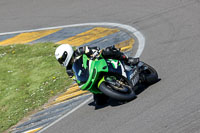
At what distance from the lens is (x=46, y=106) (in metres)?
9.77

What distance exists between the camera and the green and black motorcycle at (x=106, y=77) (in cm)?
778

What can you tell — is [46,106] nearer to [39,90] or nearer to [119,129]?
[39,90]

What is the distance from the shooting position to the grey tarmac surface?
280 inches

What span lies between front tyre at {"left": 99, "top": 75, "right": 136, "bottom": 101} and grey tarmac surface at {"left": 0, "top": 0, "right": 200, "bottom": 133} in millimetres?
230

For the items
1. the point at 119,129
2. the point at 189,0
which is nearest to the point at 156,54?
the point at 119,129

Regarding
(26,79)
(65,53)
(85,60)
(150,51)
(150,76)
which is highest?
(65,53)

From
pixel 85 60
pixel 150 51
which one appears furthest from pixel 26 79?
pixel 85 60

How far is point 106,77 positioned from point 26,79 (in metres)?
4.47

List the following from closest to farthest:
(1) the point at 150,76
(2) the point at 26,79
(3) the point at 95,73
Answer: (3) the point at 95,73
(1) the point at 150,76
(2) the point at 26,79

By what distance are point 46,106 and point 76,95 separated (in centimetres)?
83

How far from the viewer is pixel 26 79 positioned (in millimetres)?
11680

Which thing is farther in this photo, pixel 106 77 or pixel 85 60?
pixel 85 60

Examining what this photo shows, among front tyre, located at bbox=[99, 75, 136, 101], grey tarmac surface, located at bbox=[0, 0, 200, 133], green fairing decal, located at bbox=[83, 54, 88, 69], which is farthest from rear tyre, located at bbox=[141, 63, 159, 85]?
green fairing decal, located at bbox=[83, 54, 88, 69]

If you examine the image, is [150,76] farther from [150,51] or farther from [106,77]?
[150,51]
